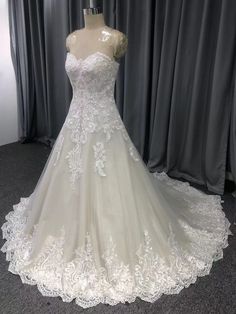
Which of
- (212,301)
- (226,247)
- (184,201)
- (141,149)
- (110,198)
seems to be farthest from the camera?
(141,149)

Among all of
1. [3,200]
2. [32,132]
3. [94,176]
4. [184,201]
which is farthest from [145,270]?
[32,132]

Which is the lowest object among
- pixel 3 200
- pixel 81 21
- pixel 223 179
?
pixel 3 200

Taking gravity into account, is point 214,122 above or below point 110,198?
above

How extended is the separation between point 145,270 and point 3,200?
1412mm

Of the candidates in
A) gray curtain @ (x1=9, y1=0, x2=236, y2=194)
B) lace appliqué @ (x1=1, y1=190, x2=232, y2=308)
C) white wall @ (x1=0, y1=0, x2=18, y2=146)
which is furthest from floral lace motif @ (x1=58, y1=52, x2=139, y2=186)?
white wall @ (x1=0, y1=0, x2=18, y2=146)

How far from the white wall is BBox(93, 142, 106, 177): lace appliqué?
8.04 feet

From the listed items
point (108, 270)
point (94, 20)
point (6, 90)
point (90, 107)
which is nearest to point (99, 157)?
point (90, 107)

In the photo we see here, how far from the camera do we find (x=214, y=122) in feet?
7.90

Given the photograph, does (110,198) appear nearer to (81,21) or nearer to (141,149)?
(141,149)

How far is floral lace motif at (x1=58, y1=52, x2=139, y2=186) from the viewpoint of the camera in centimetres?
161

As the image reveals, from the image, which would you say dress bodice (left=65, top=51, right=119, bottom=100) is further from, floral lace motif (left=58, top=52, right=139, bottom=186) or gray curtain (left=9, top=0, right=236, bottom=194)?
gray curtain (left=9, top=0, right=236, bottom=194)

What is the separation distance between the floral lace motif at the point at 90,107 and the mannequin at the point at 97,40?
0.14 feet
